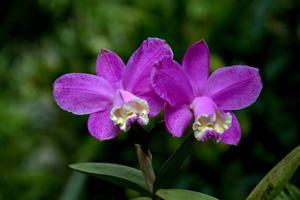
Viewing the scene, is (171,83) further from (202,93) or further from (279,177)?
(279,177)

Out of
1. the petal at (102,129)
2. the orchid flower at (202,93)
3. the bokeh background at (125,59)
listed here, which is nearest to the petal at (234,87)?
the orchid flower at (202,93)

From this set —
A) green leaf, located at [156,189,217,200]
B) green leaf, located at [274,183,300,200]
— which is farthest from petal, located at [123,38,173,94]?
green leaf, located at [274,183,300,200]

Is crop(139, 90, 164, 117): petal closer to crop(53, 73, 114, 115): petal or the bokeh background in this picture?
crop(53, 73, 114, 115): petal

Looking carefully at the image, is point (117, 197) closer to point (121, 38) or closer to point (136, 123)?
point (121, 38)

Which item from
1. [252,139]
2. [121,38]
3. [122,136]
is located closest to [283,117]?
[252,139]

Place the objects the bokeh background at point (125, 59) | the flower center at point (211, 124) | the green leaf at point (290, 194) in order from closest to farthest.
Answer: the flower center at point (211, 124) → the green leaf at point (290, 194) → the bokeh background at point (125, 59)

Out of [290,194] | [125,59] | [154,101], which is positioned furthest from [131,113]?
[125,59]

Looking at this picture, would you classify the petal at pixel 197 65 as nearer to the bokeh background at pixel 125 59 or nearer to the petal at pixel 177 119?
the petal at pixel 177 119
